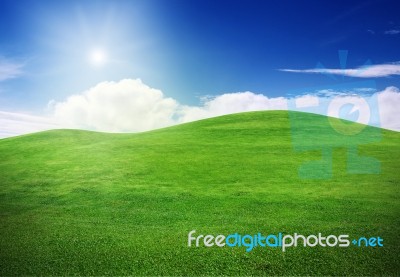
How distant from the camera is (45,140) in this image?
1569 inches

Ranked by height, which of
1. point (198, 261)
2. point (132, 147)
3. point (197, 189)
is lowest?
point (198, 261)

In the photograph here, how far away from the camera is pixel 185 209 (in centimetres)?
1430

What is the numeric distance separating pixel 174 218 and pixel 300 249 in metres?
5.37

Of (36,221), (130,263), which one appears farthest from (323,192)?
(36,221)

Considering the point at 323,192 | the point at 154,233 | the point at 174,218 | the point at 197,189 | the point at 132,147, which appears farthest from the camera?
the point at 132,147

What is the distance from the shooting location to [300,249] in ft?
33.2

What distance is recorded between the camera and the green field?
9.48m

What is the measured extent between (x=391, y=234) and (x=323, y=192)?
545 cm

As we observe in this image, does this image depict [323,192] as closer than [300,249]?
No

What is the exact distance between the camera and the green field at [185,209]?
9.48 meters

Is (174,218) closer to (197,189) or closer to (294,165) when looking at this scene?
(197,189)

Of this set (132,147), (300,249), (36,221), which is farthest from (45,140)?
(300,249)

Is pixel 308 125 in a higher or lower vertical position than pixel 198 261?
higher

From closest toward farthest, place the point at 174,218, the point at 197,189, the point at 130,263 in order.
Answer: the point at 130,263 < the point at 174,218 < the point at 197,189
